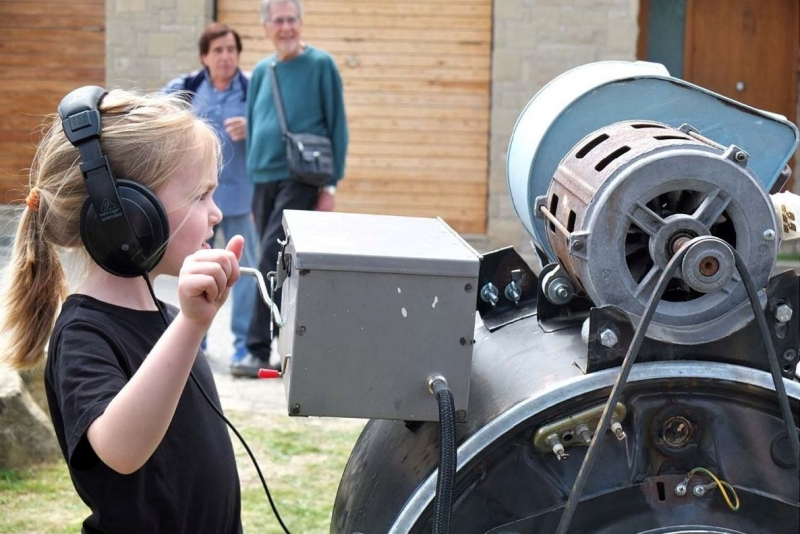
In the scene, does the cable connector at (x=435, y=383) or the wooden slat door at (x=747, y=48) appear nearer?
the cable connector at (x=435, y=383)

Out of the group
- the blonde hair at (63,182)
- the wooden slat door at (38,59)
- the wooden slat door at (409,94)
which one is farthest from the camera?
the wooden slat door at (38,59)

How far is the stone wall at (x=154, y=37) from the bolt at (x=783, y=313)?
9723mm

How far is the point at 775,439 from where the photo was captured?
2.05 meters

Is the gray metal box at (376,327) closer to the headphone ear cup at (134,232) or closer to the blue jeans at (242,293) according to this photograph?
the headphone ear cup at (134,232)

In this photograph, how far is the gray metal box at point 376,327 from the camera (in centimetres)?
186

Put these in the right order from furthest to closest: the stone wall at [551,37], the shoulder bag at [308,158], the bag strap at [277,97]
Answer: the stone wall at [551,37] → the bag strap at [277,97] → the shoulder bag at [308,158]

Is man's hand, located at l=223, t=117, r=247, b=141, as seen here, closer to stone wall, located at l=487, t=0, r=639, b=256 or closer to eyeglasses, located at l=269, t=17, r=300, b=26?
eyeglasses, located at l=269, t=17, r=300, b=26

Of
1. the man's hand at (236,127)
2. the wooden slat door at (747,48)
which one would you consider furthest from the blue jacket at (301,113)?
the wooden slat door at (747,48)

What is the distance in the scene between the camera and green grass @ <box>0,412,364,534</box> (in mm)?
4207

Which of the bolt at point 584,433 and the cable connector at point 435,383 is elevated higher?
the cable connector at point 435,383

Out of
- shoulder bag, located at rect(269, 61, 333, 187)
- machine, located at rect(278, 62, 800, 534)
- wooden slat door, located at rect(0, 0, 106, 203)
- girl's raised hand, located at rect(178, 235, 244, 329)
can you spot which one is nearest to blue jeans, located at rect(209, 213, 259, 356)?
shoulder bag, located at rect(269, 61, 333, 187)

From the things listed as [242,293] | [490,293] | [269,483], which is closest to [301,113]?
[242,293]

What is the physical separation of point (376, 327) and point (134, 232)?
18.9 inches

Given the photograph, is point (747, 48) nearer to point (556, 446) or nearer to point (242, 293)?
point (242, 293)
